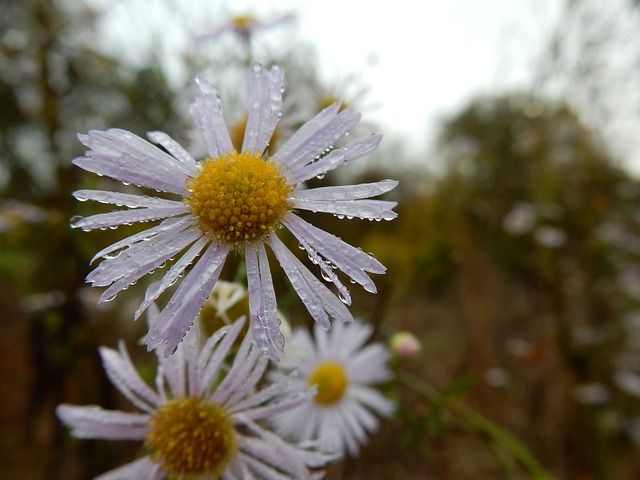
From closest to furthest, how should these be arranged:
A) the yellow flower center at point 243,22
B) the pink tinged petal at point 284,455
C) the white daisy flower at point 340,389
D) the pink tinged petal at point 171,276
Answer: the pink tinged petal at point 171,276
the pink tinged petal at point 284,455
the white daisy flower at point 340,389
the yellow flower center at point 243,22

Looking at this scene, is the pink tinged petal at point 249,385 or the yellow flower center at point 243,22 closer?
the pink tinged petal at point 249,385

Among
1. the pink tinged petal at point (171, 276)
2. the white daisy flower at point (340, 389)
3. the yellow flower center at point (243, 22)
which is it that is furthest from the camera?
the yellow flower center at point (243, 22)

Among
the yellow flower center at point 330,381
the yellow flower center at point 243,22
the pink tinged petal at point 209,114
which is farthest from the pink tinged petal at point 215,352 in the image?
the yellow flower center at point 243,22

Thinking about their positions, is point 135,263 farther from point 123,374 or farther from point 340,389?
point 340,389

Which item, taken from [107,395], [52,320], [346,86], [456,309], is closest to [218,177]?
[346,86]

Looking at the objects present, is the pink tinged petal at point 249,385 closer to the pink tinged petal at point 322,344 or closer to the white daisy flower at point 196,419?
the white daisy flower at point 196,419

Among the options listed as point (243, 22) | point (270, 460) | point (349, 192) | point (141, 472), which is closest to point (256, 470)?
point (270, 460)

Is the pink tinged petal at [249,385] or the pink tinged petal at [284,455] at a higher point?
the pink tinged petal at [249,385]
